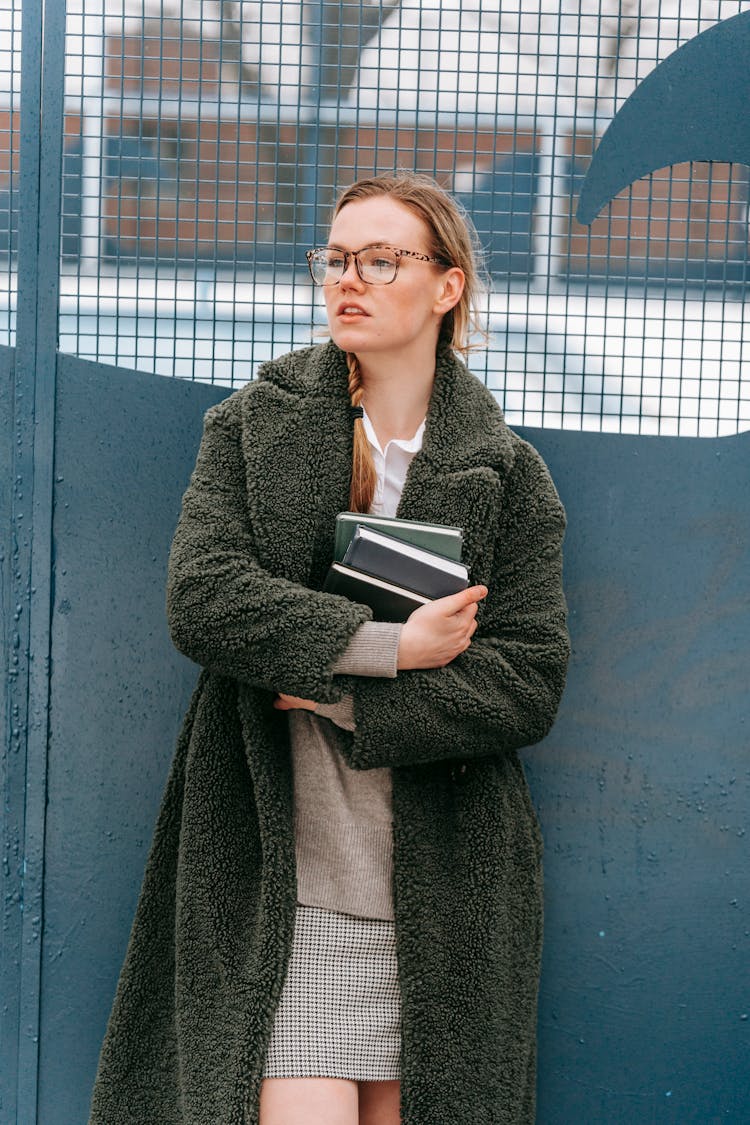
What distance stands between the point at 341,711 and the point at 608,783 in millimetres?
748

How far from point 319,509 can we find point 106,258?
2.49 feet

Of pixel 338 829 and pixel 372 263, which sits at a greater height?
pixel 372 263

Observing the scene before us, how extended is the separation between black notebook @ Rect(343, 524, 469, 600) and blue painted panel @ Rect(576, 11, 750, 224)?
908 mm

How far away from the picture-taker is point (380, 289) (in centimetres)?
201

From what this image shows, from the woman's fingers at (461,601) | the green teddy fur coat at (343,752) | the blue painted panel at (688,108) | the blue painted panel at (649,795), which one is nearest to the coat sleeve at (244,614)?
the green teddy fur coat at (343,752)

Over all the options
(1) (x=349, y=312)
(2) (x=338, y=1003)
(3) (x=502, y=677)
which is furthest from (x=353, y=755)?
(1) (x=349, y=312)

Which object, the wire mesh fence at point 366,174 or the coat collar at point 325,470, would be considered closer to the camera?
the coat collar at point 325,470

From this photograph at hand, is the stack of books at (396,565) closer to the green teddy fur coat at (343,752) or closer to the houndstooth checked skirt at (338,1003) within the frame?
the green teddy fur coat at (343,752)

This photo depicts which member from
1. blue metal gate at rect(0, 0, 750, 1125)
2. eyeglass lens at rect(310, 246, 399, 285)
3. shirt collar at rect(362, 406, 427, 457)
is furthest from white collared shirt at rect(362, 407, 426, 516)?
blue metal gate at rect(0, 0, 750, 1125)

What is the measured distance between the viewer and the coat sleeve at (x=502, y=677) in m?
1.88

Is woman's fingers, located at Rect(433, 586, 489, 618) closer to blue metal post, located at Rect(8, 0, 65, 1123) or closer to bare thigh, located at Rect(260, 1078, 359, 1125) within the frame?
bare thigh, located at Rect(260, 1078, 359, 1125)

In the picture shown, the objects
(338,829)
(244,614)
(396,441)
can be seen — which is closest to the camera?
(244,614)

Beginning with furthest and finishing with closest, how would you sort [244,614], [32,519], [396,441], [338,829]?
1. [32,519]
2. [396,441]
3. [338,829]
4. [244,614]

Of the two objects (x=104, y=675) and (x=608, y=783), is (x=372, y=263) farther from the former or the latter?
(x=608, y=783)
